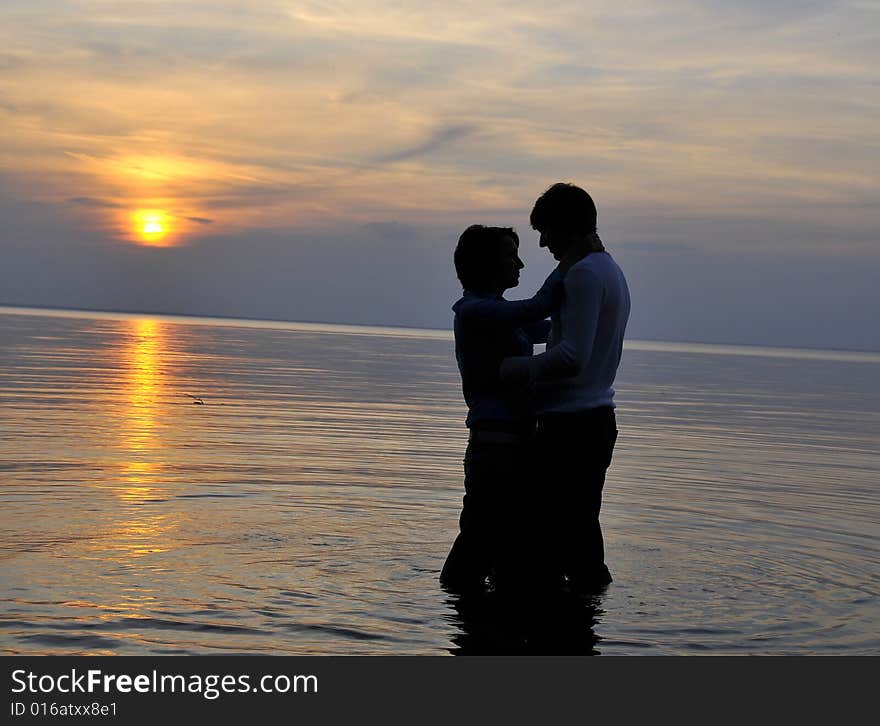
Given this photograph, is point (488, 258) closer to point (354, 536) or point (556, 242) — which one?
point (556, 242)

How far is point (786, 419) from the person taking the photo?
2333cm

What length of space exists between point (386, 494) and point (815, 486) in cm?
500

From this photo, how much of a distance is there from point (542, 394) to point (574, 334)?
0.49 m

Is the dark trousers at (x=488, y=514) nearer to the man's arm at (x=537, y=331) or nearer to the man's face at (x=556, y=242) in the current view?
the man's arm at (x=537, y=331)

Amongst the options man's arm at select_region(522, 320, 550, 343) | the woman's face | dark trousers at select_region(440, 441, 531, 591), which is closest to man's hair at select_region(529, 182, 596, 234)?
the woman's face

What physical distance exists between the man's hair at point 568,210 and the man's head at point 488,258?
248 millimetres

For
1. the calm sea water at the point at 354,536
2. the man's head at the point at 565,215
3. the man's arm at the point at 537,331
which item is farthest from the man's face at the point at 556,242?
the calm sea water at the point at 354,536

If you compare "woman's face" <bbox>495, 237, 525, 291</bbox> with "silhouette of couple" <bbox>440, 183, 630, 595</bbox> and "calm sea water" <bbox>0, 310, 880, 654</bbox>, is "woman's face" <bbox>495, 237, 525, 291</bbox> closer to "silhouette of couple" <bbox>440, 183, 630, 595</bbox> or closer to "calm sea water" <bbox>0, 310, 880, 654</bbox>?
"silhouette of couple" <bbox>440, 183, 630, 595</bbox>

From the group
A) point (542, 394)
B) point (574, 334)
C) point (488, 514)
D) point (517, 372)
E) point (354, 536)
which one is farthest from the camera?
point (354, 536)

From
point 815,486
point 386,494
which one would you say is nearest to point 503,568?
point 386,494

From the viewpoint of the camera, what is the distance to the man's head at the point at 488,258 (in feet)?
20.9

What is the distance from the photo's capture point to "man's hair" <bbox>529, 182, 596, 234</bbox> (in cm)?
621

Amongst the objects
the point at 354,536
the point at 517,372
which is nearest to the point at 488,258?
the point at 517,372

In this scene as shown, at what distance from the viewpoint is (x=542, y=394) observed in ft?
20.8
